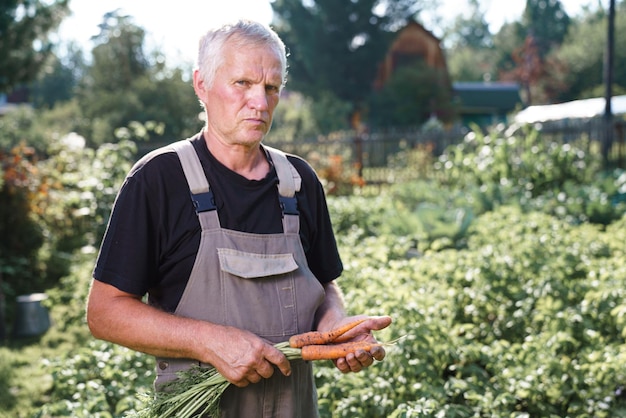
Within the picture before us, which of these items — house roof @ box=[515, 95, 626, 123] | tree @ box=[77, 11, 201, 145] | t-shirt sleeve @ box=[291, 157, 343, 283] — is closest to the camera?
t-shirt sleeve @ box=[291, 157, 343, 283]

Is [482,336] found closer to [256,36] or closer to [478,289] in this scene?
[478,289]

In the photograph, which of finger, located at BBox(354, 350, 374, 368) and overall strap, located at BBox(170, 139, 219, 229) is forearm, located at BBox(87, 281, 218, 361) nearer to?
overall strap, located at BBox(170, 139, 219, 229)

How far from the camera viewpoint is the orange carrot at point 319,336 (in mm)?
1953

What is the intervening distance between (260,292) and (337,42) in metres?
37.5

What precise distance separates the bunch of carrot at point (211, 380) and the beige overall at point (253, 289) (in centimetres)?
5

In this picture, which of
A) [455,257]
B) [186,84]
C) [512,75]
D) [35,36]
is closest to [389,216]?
[455,257]

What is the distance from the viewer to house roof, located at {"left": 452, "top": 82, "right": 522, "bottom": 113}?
44.1 metres

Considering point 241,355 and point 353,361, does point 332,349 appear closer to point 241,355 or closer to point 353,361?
point 353,361

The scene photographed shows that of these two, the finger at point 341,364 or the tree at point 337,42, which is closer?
the finger at point 341,364

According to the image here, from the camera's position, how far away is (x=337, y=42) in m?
38.5

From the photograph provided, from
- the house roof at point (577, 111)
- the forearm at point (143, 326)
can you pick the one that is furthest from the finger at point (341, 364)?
the house roof at point (577, 111)

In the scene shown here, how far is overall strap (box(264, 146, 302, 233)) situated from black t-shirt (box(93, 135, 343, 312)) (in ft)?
0.07


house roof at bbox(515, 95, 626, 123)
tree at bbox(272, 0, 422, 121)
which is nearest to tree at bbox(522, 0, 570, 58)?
tree at bbox(272, 0, 422, 121)

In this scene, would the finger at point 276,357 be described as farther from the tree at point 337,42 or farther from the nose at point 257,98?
the tree at point 337,42
